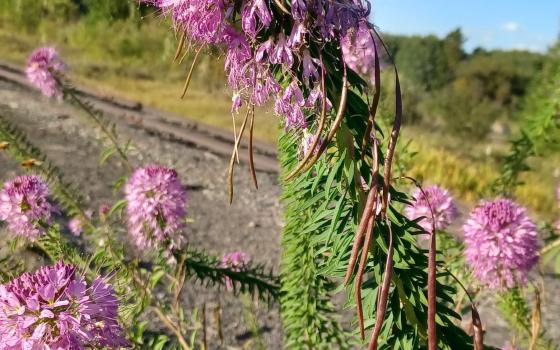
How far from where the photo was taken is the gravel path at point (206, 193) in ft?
12.7

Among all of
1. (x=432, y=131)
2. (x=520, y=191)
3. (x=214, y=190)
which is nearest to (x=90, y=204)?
(x=214, y=190)

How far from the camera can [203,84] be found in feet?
58.3

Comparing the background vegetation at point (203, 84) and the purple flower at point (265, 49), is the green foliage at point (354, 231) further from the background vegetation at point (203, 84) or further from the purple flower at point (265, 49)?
the background vegetation at point (203, 84)

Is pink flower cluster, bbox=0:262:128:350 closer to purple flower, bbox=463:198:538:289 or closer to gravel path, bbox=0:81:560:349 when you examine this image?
purple flower, bbox=463:198:538:289

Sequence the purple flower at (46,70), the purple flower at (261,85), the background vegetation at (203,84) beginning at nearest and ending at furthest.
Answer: the purple flower at (261,85) < the purple flower at (46,70) < the background vegetation at (203,84)

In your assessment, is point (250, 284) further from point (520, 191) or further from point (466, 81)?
point (466, 81)

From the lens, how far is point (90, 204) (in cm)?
527

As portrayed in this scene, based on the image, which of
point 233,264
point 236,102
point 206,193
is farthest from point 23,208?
point 206,193

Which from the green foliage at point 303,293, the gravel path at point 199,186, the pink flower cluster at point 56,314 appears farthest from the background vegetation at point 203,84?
the pink flower cluster at point 56,314

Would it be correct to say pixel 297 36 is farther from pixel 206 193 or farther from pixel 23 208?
pixel 206 193

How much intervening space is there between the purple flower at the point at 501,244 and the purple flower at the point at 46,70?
8.40ft

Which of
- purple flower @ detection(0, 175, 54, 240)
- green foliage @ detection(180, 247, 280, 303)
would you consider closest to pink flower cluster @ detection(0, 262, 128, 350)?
purple flower @ detection(0, 175, 54, 240)

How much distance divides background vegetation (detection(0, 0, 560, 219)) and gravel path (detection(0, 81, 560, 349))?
2.61m

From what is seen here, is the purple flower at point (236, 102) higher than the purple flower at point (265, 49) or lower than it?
lower
